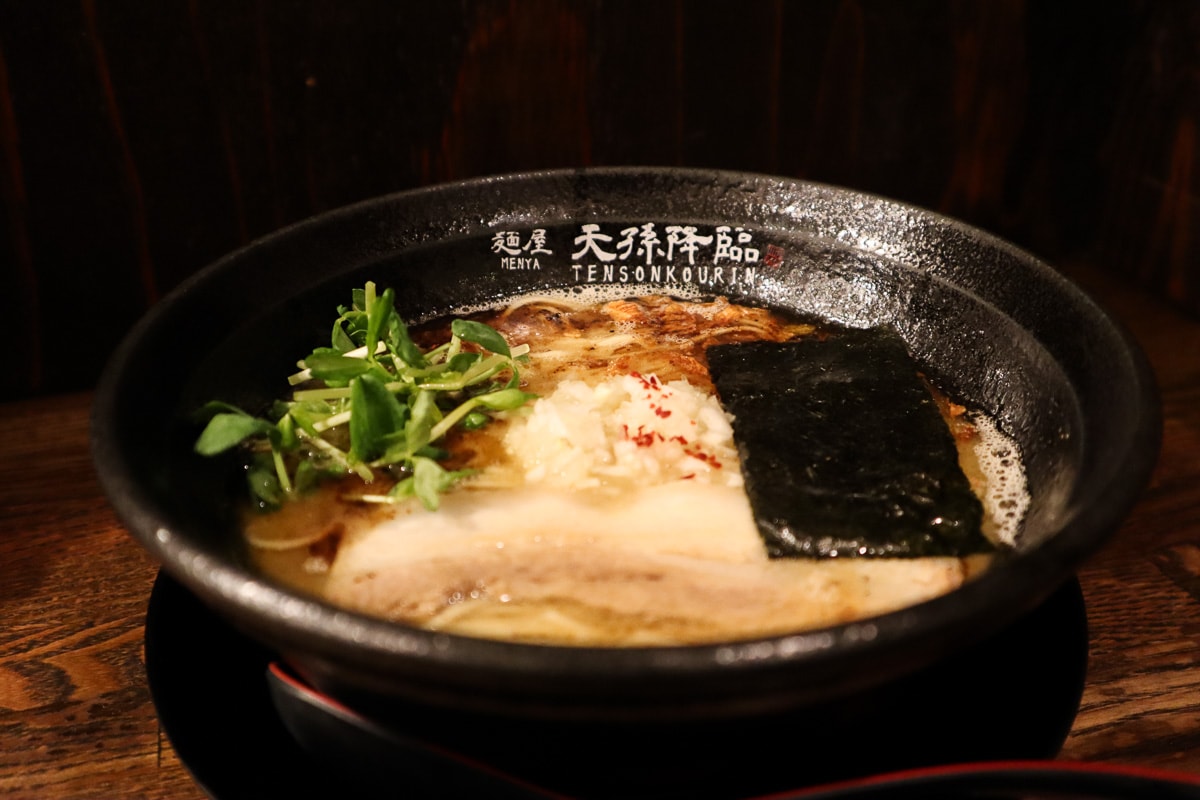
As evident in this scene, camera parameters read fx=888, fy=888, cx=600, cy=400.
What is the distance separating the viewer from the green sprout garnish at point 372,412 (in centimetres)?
156

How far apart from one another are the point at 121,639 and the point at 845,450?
1.52 metres

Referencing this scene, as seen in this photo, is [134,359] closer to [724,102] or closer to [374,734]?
[374,734]

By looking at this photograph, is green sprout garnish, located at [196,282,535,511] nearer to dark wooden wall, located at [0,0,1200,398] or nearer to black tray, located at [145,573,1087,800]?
black tray, located at [145,573,1087,800]

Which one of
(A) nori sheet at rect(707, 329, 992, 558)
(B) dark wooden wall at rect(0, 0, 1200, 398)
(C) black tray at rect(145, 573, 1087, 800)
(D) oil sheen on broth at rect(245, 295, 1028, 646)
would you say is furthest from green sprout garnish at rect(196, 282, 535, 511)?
(B) dark wooden wall at rect(0, 0, 1200, 398)

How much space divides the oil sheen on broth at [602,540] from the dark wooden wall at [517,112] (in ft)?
5.34

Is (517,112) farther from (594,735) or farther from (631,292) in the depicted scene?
(594,735)

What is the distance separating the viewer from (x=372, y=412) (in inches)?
62.4

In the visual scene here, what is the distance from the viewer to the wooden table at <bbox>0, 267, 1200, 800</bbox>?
5.23 ft

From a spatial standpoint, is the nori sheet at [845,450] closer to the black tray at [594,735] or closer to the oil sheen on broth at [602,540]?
the oil sheen on broth at [602,540]

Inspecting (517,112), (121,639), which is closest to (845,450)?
(121,639)

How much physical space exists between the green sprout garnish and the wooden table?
20.7 inches

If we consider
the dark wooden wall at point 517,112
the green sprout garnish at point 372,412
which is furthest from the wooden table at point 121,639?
the dark wooden wall at point 517,112

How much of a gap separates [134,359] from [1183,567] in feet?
7.35

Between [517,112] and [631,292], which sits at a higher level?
[517,112]
